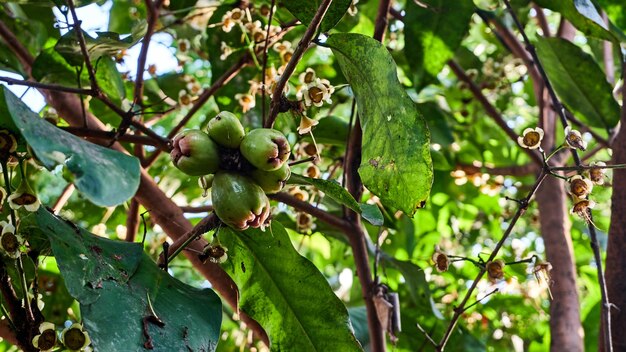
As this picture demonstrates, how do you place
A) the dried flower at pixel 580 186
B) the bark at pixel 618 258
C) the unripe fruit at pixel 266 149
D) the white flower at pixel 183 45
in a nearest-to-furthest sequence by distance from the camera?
the unripe fruit at pixel 266 149
the dried flower at pixel 580 186
the bark at pixel 618 258
the white flower at pixel 183 45

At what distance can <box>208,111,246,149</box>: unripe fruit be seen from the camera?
0.82 metres

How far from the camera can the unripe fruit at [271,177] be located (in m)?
0.82

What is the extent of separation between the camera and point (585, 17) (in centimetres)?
118

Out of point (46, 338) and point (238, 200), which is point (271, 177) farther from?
point (46, 338)

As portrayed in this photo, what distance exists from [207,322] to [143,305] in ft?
0.27

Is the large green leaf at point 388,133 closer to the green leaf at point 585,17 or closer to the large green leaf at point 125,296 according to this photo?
the large green leaf at point 125,296

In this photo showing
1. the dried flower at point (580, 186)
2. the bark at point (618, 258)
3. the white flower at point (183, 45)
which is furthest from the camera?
the white flower at point (183, 45)

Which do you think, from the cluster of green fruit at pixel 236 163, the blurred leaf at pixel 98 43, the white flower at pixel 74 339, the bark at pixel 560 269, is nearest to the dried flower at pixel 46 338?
the white flower at pixel 74 339

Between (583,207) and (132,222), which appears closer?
(583,207)

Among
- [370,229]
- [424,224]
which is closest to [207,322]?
[370,229]

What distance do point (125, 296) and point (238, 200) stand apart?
15cm

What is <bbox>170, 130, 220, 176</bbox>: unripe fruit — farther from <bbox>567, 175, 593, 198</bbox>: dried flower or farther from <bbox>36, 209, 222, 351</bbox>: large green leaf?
<bbox>567, 175, 593, 198</bbox>: dried flower

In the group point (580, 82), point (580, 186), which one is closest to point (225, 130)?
point (580, 186)

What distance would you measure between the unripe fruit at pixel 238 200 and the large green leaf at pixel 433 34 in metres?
0.72
